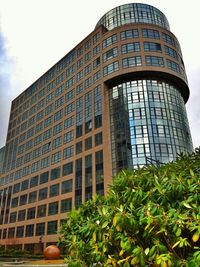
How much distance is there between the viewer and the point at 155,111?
52.3 meters

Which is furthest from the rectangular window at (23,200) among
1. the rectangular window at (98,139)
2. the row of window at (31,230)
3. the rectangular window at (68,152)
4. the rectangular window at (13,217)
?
the rectangular window at (98,139)

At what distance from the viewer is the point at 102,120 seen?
5497cm

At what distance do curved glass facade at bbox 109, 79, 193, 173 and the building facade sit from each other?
19 centimetres

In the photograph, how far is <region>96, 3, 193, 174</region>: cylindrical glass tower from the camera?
163ft

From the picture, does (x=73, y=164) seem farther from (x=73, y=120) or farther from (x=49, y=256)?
(x=49, y=256)

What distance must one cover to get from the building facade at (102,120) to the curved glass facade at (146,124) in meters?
0.19

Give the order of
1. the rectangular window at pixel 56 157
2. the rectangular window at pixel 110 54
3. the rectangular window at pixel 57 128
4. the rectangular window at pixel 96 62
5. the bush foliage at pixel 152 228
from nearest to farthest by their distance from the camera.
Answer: the bush foliage at pixel 152 228 → the rectangular window at pixel 110 54 → the rectangular window at pixel 96 62 → the rectangular window at pixel 56 157 → the rectangular window at pixel 57 128

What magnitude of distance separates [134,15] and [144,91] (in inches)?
813

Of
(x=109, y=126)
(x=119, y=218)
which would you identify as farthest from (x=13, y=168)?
(x=119, y=218)

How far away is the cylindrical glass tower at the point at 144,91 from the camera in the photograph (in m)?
49.8

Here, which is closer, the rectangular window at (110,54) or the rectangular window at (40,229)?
the rectangular window at (110,54)

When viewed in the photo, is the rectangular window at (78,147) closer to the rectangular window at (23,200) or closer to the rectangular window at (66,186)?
the rectangular window at (66,186)

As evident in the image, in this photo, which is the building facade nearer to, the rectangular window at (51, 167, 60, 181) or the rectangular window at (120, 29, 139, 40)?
the rectangular window at (51, 167, 60, 181)

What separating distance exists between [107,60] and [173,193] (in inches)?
2134
